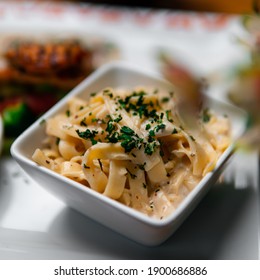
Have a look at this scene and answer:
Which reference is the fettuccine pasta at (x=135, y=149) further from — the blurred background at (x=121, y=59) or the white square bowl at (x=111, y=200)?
the blurred background at (x=121, y=59)

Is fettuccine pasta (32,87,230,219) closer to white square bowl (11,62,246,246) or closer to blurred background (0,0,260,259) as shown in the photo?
white square bowl (11,62,246,246)

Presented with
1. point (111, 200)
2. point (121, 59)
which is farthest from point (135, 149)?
point (121, 59)

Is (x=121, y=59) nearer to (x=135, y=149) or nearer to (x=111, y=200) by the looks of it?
(x=135, y=149)

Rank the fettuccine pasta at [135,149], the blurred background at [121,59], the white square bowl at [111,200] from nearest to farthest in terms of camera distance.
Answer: the white square bowl at [111,200], the fettuccine pasta at [135,149], the blurred background at [121,59]

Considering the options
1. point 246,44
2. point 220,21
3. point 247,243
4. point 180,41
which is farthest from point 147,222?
point 220,21

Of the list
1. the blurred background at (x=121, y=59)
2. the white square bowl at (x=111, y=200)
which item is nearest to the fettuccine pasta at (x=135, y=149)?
the white square bowl at (x=111, y=200)

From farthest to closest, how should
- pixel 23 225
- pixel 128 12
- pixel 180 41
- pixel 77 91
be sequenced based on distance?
pixel 128 12 < pixel 180 41 < pixel 77 91 < pixel 23 225

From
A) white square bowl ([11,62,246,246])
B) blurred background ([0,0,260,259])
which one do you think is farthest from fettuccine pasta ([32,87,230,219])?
blurred background ([0,0,260,259])

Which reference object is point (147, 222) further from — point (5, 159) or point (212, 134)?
point (5, 159)
